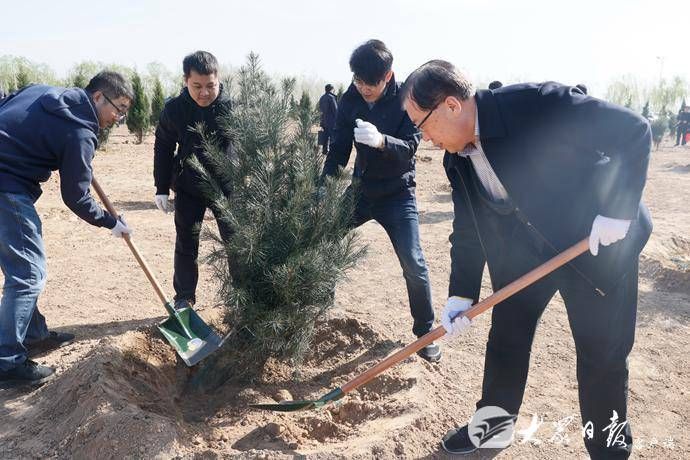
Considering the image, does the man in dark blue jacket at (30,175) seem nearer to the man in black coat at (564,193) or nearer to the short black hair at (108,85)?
the short black hair at (108,85)

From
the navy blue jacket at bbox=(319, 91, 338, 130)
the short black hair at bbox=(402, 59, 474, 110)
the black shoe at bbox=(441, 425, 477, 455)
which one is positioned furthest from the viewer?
the navy blue jacket at bbox=(319, 91, 338, 130)

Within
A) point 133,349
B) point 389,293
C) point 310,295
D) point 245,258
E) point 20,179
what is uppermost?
point 20,179

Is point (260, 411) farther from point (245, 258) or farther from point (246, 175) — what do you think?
point (246, 175)

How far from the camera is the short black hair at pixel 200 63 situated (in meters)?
3.74

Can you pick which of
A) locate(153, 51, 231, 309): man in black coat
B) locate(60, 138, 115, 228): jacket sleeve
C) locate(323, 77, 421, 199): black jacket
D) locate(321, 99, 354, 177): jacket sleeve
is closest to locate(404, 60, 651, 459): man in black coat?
locate(323, 77, 421, 199): black jacket

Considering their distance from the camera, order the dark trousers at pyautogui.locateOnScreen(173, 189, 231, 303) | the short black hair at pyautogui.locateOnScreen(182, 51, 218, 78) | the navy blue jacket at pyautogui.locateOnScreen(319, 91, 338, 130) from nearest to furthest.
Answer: the short black hair at pyautogui.locateOnScreen(182, 51, 218, 78), the dark trousers at pyautogui.locateOnScreen(173, 189, 231, 303), the navy blue jacket at pyautogui.locateOnScreen(319, 91, 338, 130)

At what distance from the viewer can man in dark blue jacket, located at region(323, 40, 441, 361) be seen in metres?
3.61

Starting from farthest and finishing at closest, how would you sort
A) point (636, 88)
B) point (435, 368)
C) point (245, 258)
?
point (636, 88) → point (435, 368) → point (245, 258)

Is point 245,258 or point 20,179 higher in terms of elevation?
point 20,179

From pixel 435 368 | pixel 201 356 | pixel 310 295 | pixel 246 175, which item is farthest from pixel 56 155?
pixel 435 368

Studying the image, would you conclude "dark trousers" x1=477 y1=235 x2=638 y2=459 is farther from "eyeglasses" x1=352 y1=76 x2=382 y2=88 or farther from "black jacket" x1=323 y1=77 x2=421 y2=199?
"eyeglasses" x1=352 y1=76 x2=382 y2=88

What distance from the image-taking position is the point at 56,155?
3.36 m

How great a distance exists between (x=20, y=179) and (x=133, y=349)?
1.20m
